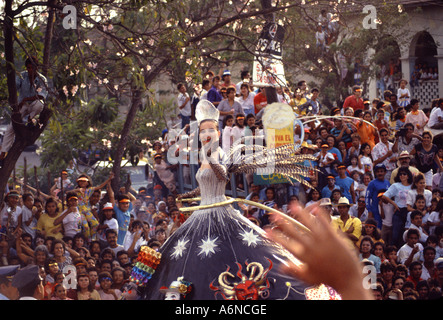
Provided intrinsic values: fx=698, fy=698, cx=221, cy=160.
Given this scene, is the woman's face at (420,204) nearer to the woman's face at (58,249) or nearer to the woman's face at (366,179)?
the woman's face at (366,179)

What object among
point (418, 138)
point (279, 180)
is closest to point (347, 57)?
point (418, 138)

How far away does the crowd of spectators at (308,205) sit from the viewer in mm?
8969

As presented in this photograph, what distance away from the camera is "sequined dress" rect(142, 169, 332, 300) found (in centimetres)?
499

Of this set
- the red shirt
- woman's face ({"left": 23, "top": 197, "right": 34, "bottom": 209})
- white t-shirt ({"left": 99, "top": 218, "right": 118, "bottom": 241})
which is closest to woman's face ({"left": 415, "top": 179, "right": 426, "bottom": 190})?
the red shirt

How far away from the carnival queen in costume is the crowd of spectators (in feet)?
2.67

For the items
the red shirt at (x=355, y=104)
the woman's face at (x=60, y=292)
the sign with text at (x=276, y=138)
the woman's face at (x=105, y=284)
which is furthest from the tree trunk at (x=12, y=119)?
the red shirt at (x=355, y=104)

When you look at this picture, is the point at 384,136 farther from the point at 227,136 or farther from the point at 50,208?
the point at 50,208

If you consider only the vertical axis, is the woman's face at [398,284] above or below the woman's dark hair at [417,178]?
below

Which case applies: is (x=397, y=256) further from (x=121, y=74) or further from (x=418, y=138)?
(x=121, y=74)

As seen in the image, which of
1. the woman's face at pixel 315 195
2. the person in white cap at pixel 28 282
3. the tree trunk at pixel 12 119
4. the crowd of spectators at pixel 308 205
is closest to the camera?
the person in white cap at pixel 28 282

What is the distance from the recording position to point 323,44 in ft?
60.5

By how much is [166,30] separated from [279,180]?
10.2ft

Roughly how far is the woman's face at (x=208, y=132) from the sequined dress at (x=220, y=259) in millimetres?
343

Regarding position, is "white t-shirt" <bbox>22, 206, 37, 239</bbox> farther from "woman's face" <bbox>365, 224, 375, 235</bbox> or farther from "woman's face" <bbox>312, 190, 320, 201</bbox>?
"woman's face" <bbox>365, 224, 375, 235</bbox>
